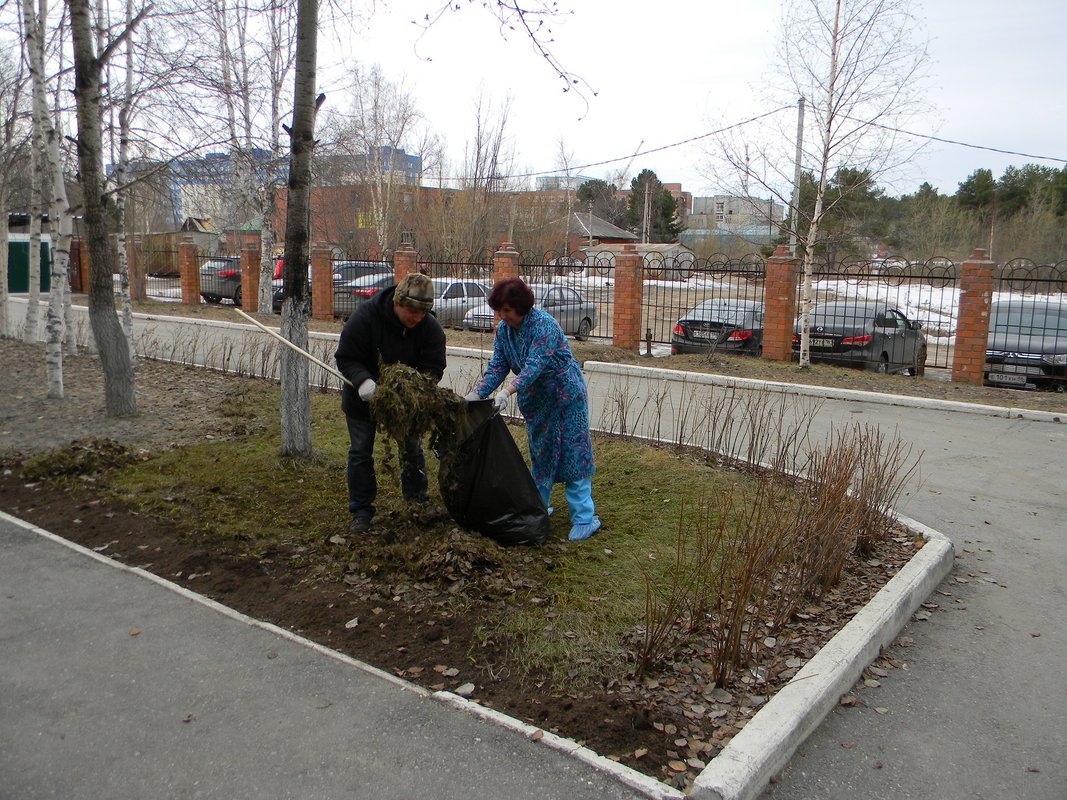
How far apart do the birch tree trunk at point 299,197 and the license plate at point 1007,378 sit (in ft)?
37.6

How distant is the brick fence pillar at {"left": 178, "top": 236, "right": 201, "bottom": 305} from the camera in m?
25.4

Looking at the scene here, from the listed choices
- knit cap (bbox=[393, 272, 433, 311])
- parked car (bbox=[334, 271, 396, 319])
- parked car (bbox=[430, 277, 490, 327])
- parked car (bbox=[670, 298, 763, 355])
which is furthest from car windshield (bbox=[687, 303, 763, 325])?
knit cap (bbox=[393, 272, 433, 311])

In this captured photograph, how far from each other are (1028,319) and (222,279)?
21.8m

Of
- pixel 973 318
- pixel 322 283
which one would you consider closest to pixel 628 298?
pixel 973 318

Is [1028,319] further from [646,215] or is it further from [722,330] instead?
[646,215]

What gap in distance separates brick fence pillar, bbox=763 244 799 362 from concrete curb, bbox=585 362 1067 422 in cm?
263

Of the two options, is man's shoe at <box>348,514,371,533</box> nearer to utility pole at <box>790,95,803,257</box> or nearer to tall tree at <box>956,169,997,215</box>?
utility pole at <box>790,95,803,257</box>

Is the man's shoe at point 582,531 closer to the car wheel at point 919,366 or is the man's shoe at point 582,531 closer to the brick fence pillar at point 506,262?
the car wheel at point 919,366

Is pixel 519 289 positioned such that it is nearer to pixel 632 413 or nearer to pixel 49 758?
pixel 49 758

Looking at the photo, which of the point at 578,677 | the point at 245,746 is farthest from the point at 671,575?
the point at 245,746

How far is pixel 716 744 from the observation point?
9.98 ft

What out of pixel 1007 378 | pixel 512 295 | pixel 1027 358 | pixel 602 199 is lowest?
pixel 1007 378

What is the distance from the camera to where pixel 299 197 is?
589 cm

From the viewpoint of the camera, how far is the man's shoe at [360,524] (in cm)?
493
